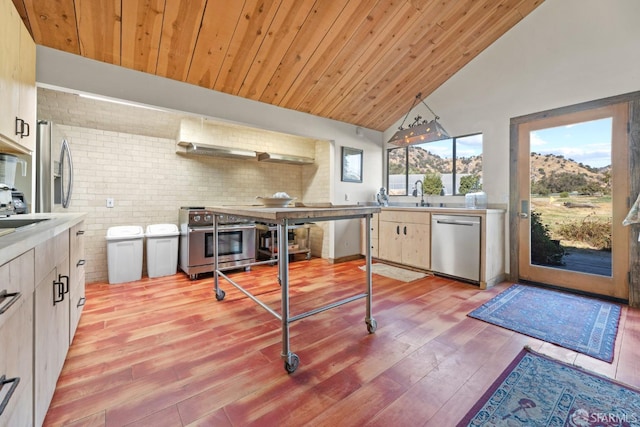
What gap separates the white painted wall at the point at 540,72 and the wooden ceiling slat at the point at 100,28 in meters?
4.31

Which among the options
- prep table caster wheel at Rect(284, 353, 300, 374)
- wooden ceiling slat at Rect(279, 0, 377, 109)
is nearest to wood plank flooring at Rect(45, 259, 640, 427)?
prep table caster wheel at Rect(284, 353, 300, 374)

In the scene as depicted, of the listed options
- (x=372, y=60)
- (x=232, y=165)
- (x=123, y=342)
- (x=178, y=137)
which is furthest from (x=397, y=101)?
(x=123, y=342)

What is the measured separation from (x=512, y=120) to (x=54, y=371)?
5063 mm

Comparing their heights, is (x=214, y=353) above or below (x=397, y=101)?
below

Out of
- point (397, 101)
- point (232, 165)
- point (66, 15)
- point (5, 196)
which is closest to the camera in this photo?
point (5, 196)

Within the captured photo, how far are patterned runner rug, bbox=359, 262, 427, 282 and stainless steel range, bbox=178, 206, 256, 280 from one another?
74.3 inches

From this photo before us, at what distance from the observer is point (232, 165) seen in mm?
4844

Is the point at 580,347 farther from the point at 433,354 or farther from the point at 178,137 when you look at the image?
the point at 178,137

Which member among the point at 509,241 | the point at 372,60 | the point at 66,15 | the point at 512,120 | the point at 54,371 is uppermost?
the point at 372,60

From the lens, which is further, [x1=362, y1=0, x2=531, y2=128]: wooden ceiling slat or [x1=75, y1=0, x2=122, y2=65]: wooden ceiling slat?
[x1=362, y1=0, x2=531, y2=128]: wooden ceiling slat

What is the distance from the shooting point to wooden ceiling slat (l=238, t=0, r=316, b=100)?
8.63 ft

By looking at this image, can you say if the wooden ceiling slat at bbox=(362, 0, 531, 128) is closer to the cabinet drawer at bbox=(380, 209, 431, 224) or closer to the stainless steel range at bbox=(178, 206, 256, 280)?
the cabinet drawer at bbox=(380, 209, 431, 224)

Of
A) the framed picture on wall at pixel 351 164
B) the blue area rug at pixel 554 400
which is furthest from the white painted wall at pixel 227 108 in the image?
the blue area rug at pixel 554 400

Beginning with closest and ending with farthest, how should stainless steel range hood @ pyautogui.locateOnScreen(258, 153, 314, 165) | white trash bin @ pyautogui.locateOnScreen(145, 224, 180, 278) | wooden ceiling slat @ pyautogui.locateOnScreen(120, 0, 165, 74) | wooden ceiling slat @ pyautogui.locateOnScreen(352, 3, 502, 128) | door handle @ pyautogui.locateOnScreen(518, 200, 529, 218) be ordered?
wooden ceiling slat @ pyautogui.locateOnScreen(120, 0, 165, 74) → wooden ceiling slat @ pyautogui.locateOnScreen(352, 3, 502, 128) → door handle @ pyautogui.locateOnScreen(518, 200, 529, 218) → white trash bin @ pyautogui.locateOnScreen(145, 224, 180, 278) → stainless steel range hood @ pyautogui.locateOnScreen(258, 153, 314, 165)
